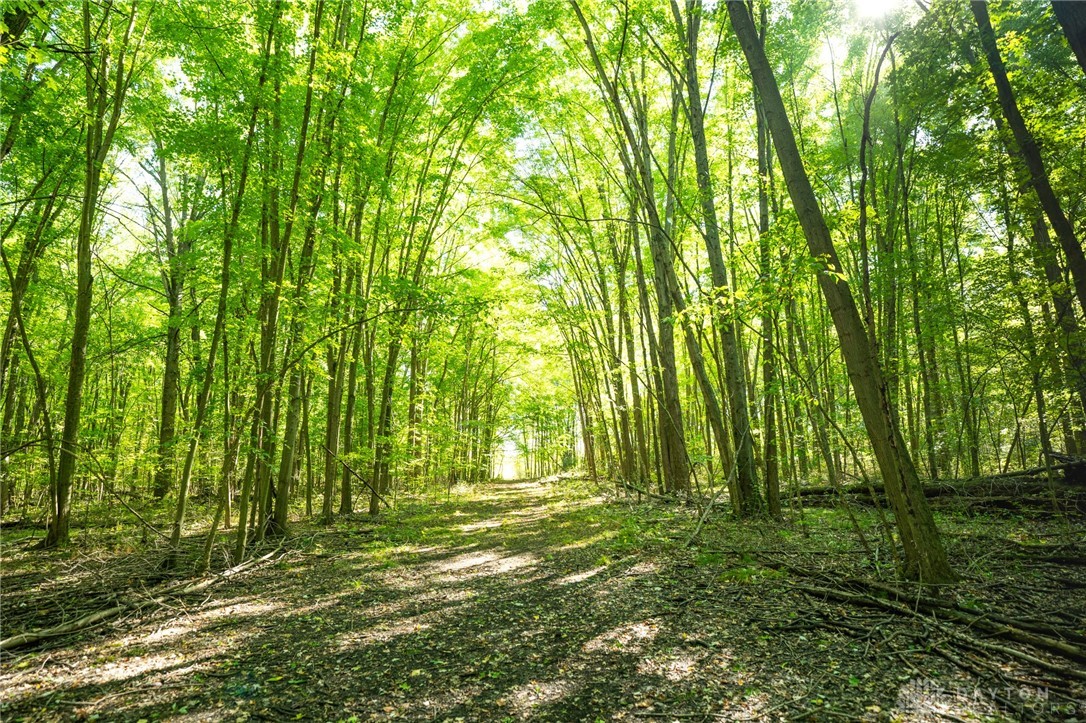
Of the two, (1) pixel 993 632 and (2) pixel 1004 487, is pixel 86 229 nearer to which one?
(1) pixel 993 632

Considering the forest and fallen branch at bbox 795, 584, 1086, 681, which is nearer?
fallen branch at bbox 795, 584, 1086, 681

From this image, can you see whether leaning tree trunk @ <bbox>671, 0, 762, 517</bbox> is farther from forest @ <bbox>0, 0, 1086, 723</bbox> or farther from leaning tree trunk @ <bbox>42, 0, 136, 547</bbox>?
leaning tree trunk @ <bbox>42, 0, 136, 547</bbox>

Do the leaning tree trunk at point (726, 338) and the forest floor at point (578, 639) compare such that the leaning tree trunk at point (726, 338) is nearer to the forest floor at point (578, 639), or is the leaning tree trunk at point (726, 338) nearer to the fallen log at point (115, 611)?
the forest floor at point (578, 639)

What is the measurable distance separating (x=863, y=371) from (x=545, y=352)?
944 centimetres

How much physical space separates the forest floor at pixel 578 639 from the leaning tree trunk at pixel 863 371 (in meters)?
0.40

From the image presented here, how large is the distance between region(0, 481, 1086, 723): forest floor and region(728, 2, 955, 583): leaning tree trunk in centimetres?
40

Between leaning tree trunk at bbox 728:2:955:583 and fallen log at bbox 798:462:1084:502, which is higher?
leaning tree trunk at bbox 728:2:955:583

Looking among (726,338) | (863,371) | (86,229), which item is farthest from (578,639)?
(86,229)

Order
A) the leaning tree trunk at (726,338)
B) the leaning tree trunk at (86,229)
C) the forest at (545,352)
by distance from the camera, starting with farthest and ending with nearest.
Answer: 1. the leaning tree trunk at (726,338)
2. the leaning tree trunk at (86,229)
3. the forest at (545,352)

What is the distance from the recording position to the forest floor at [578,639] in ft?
9.07

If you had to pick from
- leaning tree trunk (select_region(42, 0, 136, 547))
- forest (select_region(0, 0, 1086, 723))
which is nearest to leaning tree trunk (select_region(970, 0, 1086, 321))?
forest (select_region(0, 0, 1086, 723))

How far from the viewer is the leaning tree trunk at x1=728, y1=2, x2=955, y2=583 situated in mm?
3916

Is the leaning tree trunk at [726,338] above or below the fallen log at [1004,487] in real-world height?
above

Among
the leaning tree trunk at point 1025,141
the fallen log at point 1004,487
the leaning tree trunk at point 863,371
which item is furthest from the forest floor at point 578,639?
the leaning tree trunk at point 1025,141
